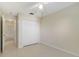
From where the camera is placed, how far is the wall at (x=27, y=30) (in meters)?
4.16

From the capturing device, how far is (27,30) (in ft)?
15.1

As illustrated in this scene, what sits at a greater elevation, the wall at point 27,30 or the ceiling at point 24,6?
the ceiling at point 24,6

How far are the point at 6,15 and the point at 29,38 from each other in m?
1.83

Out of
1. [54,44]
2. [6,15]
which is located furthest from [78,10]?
[6,15]

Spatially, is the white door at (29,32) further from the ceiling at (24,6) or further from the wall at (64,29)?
the ceiling at (24,6)

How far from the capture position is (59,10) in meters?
3.84

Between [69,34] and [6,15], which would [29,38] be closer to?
[6,15]

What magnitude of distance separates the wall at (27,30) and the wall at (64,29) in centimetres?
77

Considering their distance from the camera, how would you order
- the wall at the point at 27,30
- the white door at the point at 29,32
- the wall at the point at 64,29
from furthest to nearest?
the white door at the point at 29,32 → the wall at the point at 27,30 → the wall at the point at 64,29

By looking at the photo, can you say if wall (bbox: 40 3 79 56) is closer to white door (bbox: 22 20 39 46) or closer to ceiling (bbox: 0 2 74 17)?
ceiling (bbox: 0 2 74 17)

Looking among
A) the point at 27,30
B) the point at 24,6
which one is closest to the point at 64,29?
the point at 24,6

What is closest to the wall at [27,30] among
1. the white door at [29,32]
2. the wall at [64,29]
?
the white door at [29,32]

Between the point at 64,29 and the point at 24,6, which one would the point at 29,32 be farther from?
the point at 64,29

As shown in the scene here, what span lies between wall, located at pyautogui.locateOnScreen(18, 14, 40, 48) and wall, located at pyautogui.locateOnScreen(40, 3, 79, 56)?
2.52ft
